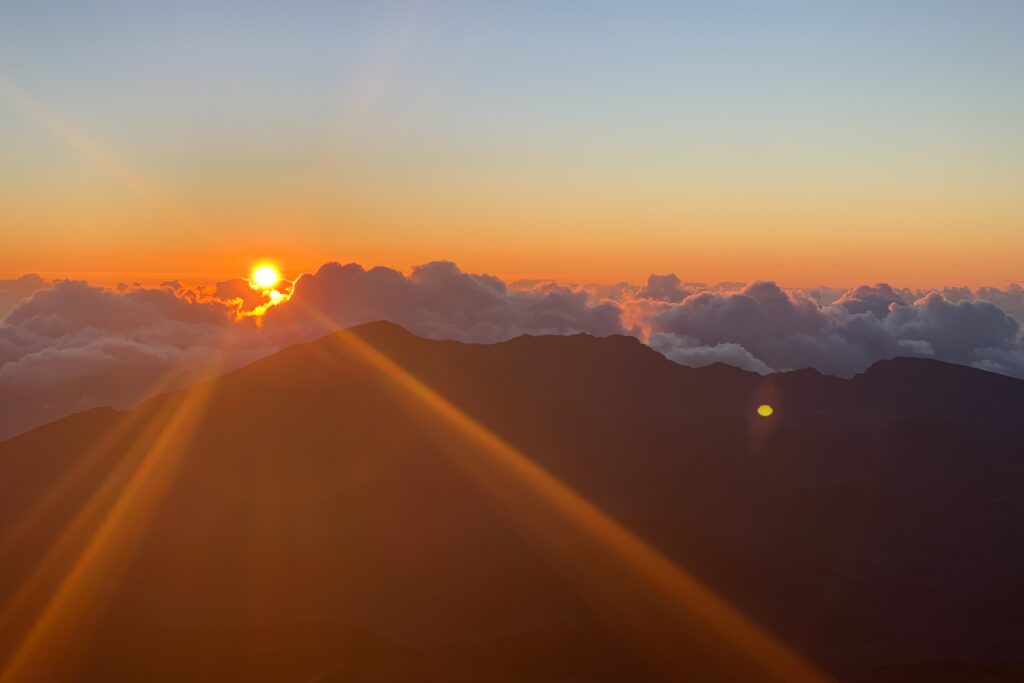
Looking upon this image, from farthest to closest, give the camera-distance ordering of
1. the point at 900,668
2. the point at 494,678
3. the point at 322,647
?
the point at 322,647 → the point at 900,668 → the point at 494,678

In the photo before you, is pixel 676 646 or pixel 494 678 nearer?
pixel 494 678

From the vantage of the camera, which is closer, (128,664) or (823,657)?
(128,664)

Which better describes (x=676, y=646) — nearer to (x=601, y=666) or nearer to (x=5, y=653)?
(x=601, y=666)

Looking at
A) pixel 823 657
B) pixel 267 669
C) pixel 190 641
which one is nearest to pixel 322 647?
pixel 267 669

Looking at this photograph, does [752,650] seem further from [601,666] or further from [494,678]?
[494,678]

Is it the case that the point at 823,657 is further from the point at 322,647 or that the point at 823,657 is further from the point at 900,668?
the point at 322,647

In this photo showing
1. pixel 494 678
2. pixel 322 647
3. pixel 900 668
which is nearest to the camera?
pixel 494 678

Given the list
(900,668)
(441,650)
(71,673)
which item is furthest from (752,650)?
(71,673)
